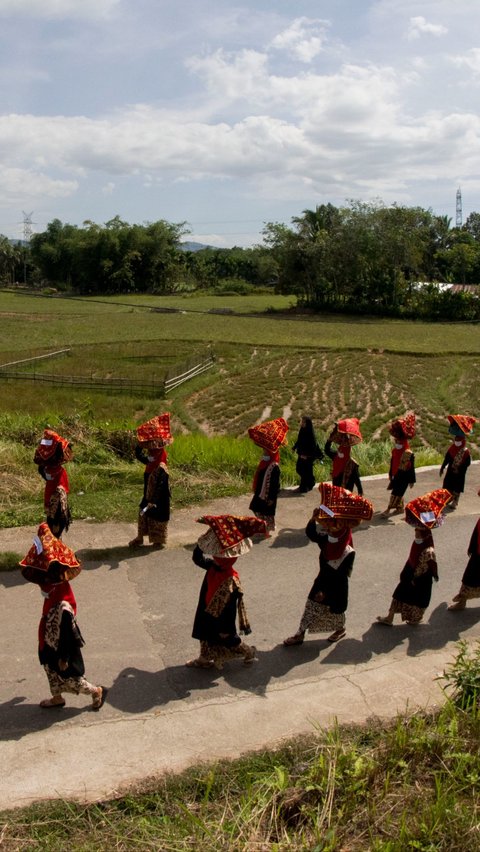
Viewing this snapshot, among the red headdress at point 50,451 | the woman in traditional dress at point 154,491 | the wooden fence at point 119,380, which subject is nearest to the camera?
the red headdress at point 50,451

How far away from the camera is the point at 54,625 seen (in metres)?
5.78

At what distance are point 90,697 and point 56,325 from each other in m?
47.4

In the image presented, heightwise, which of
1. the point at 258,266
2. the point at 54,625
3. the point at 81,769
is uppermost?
the point at 258,266

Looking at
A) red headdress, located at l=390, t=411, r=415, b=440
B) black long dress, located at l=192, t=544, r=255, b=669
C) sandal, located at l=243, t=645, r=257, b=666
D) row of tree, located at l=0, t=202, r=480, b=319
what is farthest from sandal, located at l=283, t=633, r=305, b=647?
row of tree, located at l=0, t=202, r=480, b=319

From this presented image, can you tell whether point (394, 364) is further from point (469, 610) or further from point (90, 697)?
point (90, 697)

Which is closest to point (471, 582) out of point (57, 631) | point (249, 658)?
point (249, 658)

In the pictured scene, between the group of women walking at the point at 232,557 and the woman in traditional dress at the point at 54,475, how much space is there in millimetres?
12

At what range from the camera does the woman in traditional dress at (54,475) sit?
8.32 m

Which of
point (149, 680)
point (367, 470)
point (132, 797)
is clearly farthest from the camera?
point (367, 470)

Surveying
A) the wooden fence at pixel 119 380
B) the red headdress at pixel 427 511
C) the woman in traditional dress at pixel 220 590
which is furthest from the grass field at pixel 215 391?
the red headdress at pixel 427 511

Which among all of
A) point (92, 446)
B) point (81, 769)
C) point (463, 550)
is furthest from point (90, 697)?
point (92, 446)

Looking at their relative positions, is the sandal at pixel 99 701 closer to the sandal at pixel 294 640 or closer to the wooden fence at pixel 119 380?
the sandal at pixel 294 640

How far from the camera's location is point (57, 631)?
575 cm

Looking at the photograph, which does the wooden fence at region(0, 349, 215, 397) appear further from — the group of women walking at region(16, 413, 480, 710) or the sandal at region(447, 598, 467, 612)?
the sandal at region(447, 598, 467, 612)
